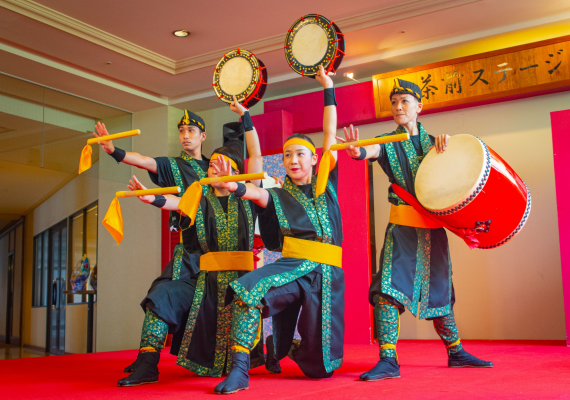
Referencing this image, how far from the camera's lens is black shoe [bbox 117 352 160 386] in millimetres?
2492

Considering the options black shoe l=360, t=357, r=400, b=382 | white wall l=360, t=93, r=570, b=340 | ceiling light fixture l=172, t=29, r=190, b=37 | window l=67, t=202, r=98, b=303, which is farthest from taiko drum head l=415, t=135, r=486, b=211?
window l=67, t=202, r=98, b=303

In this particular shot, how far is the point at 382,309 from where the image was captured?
2639 millimetres

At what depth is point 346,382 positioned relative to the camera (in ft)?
7.96

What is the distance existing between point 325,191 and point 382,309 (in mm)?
639

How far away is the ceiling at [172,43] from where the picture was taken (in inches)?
186

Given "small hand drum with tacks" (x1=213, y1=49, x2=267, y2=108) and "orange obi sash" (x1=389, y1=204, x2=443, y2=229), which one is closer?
"orange obi sash" (x1=389, y1=204, x2=443, y2=229)

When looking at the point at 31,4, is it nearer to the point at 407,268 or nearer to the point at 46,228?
the point at 407,268

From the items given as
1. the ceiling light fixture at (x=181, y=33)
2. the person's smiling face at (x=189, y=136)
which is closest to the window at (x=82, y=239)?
the ceiling light fixture at (x=181, y=33)

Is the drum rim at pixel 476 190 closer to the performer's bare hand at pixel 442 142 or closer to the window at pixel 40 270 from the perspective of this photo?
the performer's bare hand at pixel 442 142

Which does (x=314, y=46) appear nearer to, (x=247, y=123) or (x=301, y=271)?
(x=247, y=123)

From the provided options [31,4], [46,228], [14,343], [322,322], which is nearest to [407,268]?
[322,322]

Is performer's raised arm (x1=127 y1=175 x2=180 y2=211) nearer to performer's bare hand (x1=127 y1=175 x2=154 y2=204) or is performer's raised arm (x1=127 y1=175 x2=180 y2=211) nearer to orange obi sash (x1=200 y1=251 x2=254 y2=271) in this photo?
performer's bare hand (x1=127 y1=175 x2=154 y2=204)

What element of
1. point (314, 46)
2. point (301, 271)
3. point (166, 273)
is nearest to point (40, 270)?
point (166, 273)

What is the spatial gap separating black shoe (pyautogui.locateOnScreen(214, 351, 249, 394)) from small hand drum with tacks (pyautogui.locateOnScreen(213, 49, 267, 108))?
165cm
